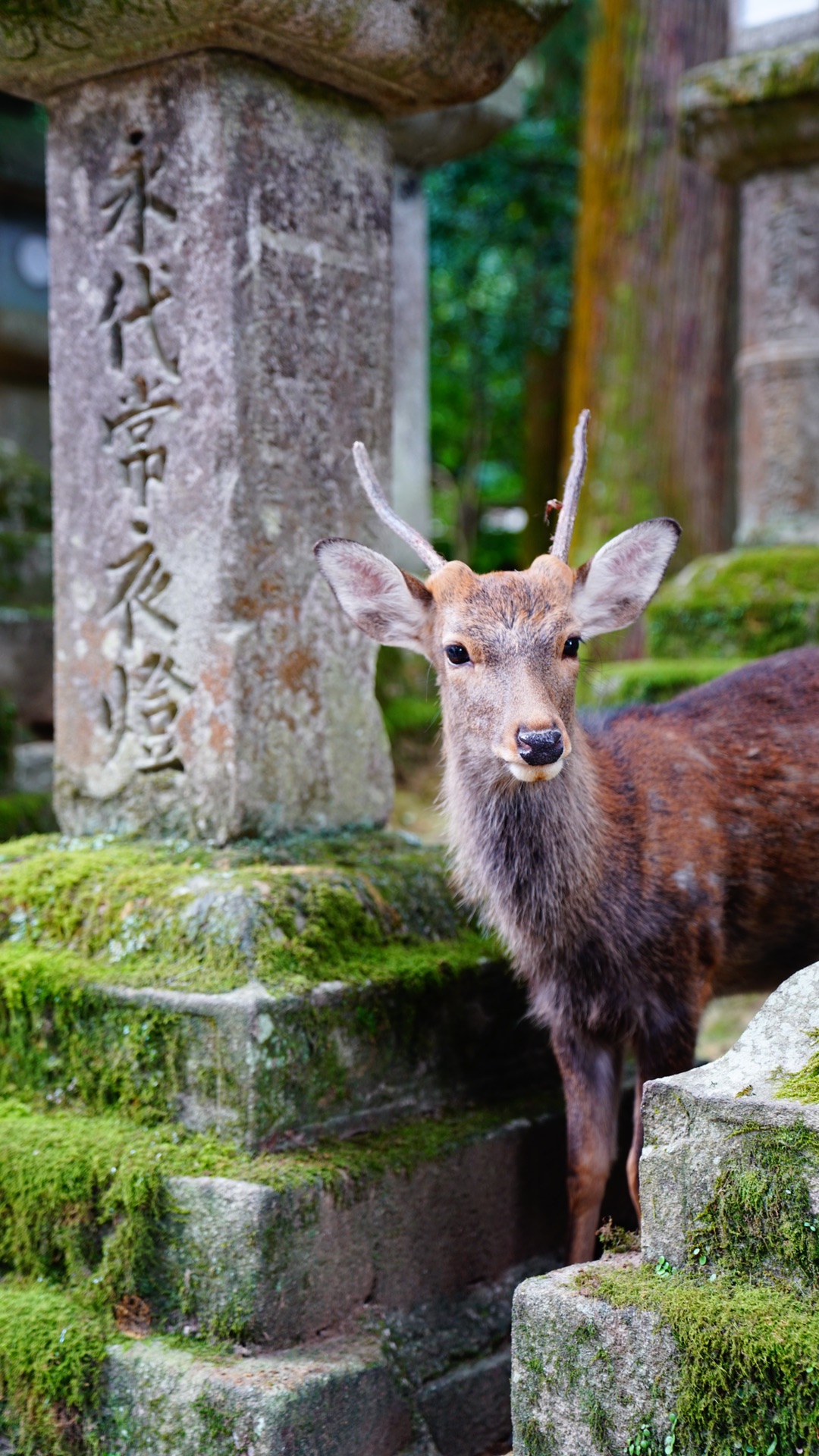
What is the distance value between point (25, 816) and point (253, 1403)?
128 inches

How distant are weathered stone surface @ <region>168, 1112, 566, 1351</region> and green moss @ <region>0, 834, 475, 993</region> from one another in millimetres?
458

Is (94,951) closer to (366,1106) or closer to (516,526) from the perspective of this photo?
(366,1106)

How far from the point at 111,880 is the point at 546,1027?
1.30 metres

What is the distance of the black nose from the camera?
9.43ft

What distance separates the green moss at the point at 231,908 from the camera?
3.31 metres

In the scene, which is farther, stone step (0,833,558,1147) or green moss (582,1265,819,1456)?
stone step (0,833,558,1147)

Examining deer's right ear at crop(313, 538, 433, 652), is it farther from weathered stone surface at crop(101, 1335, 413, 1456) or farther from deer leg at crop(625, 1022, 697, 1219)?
weathered stone surface at crop(101, 1335, 413, 1456)

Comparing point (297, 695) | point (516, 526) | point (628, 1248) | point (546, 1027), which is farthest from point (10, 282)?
point (516, 526)

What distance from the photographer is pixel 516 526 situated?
18172 mm

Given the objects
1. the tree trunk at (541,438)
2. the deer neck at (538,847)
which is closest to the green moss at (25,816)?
the deer neck at (538,847)

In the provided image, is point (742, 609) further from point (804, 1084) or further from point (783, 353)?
point (804, 1084)

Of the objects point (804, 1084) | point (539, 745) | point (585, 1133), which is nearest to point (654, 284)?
point (585, 1133)

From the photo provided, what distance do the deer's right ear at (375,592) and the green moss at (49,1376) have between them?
1686 mm

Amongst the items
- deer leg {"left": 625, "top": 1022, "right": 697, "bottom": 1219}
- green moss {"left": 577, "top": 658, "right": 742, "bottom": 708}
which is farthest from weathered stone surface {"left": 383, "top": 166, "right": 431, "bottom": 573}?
deer leg {"left": 625, "top": 1022, "right": 697, "bottom": 1219}
